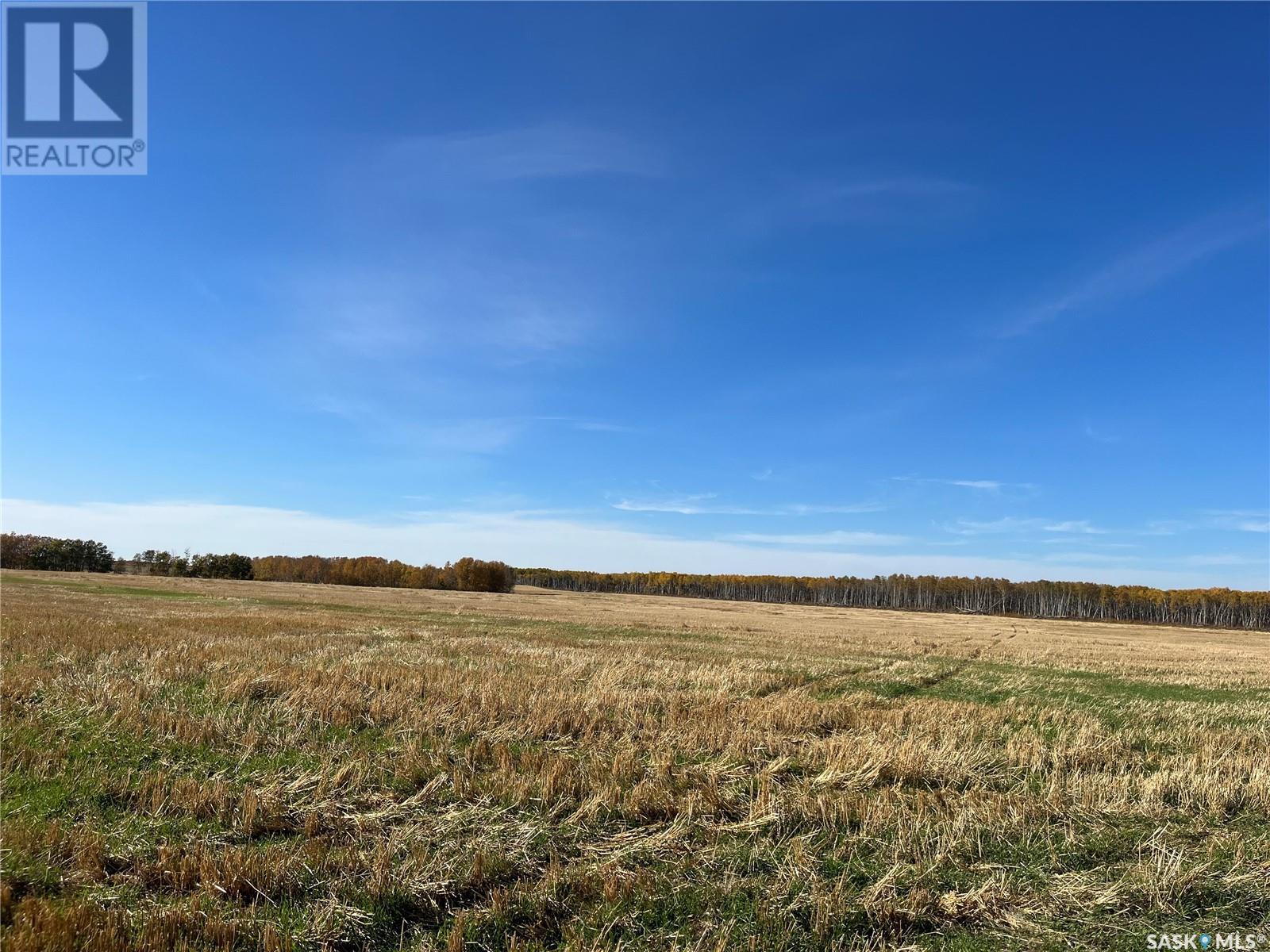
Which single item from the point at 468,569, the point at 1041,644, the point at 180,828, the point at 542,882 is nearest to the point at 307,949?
the point at 542,882

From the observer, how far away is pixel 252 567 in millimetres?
177500

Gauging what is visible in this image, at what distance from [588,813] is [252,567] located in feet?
644

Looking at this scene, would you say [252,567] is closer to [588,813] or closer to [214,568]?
[214,568]

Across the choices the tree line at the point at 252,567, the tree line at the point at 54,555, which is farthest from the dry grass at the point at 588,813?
the tree line at the point at 54,555

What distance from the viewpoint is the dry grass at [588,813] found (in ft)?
Result: 21.9

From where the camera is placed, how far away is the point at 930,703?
18.1 meters

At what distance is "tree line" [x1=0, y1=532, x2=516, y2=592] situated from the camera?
159m

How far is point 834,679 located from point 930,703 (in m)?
5.25

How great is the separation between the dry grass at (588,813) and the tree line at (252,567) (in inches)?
5793

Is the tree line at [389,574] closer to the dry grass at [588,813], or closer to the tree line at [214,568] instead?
the tree line at [214,568]

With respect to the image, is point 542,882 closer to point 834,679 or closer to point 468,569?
point 834,679

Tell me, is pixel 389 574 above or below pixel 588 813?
below

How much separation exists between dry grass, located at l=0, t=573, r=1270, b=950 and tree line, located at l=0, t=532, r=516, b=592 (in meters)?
147

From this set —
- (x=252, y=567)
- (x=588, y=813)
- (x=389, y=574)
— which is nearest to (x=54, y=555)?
(x=252, y=567)
